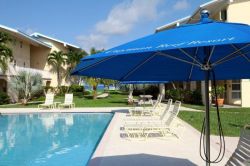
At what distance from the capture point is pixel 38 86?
3303cm

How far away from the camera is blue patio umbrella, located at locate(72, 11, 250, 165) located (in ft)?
11.1

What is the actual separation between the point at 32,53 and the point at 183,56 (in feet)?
148

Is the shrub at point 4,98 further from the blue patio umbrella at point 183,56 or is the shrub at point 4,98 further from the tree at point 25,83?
the blue patio umbrella at point 183,56

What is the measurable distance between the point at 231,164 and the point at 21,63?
36.7 meters

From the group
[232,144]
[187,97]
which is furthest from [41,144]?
[187,97]

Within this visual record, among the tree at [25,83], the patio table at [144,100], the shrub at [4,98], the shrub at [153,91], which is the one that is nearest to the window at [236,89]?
the patio table at [144,100]

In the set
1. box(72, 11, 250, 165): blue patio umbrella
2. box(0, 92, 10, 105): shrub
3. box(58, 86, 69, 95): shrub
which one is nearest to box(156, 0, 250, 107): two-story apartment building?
box(72, 11, 250, 165): blue patio umbrella

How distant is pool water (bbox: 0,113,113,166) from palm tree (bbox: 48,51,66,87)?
25.4m

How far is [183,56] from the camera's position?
5090 millimetres

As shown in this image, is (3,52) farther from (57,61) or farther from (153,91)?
(57,61)

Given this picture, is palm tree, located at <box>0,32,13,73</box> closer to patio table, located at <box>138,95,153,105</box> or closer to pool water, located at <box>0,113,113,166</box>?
pool water, located at <box>0,113,113,166</box>

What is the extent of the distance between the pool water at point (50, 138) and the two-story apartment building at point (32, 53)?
1291 centimetres

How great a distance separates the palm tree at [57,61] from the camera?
1865 inches

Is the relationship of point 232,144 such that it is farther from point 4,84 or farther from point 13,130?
point 4,84
